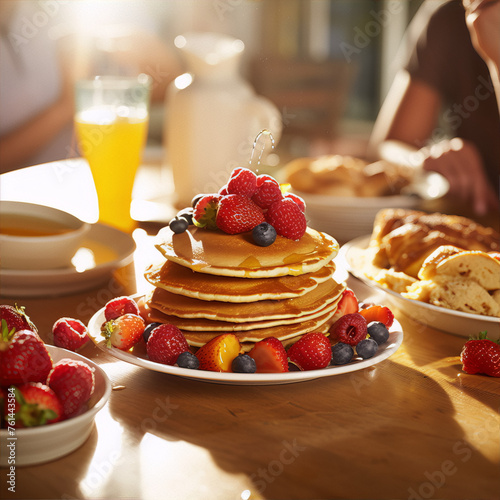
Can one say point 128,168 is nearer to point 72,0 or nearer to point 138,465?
point 138,465

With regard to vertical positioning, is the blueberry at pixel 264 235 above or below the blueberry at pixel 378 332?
above

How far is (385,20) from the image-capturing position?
7.05 metres

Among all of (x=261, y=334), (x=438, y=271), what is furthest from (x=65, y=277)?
(x=438, y=271)

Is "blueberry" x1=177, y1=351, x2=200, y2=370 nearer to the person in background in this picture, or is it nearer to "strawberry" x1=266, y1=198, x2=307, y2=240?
"strawberry" x1=266, y1=198, x2=307, y2=240

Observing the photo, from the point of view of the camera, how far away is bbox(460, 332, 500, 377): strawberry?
0.99 meters

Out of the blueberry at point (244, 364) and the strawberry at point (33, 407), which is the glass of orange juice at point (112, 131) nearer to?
the blueberry at point (244, 364)

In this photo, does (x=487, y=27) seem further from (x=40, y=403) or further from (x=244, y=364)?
(x=40, y=403)

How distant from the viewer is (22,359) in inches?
28.9

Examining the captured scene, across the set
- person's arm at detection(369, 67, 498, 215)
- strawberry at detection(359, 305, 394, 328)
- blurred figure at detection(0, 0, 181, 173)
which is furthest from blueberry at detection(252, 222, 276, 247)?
blurred figure at detection(0, 0, 181, 173)

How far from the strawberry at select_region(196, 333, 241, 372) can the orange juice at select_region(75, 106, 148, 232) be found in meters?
0.91

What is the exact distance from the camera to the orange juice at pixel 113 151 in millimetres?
1730

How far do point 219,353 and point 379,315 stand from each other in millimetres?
309

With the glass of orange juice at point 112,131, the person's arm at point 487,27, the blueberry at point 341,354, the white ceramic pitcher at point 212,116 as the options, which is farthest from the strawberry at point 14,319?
the person's arm at point 487,27

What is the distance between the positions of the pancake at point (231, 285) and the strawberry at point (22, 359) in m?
0.25
